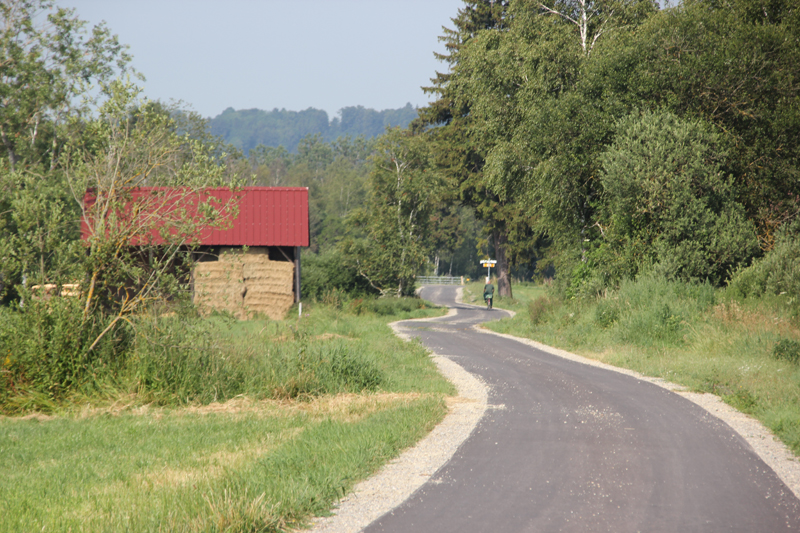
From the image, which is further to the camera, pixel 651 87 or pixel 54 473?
pixel 651 87

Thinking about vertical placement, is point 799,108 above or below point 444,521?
above

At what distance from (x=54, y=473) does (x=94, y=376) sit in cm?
400

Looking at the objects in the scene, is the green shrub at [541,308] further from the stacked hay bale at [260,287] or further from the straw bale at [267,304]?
the straw bale at [267,304]

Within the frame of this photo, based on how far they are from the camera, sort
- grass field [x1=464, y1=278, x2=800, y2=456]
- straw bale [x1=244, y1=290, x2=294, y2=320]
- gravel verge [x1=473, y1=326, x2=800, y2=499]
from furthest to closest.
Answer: straw bale [x1=244, y1=290, x2=294, y2=320] < grass field [x1=464, y1=278, x2=800, y2=456] < gravel verge [x1=473, y1=326, x2=800, y2=499]

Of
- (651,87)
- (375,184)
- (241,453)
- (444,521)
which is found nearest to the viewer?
(444,521)

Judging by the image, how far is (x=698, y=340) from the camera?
15000 millimetres

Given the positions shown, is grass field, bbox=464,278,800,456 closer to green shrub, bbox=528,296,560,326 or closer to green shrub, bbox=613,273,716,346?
green shrub, bbox=613,273,716,346

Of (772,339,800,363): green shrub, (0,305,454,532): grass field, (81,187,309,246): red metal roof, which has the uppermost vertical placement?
(81,187,309,246): red metal roof

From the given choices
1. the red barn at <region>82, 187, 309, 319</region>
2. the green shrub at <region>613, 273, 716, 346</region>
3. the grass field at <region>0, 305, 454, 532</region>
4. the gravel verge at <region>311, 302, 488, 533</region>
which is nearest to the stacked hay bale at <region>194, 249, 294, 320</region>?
the red barn at <region>82, 187, 309, 319</region>

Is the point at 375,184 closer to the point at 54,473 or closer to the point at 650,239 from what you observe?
the point at 650,239

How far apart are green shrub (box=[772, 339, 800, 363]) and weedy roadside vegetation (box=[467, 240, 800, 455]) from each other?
2 cm

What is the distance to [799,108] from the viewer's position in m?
20.0

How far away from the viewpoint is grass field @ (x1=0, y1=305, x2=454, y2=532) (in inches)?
210

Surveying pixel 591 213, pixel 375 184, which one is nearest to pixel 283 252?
pixel 375 184
